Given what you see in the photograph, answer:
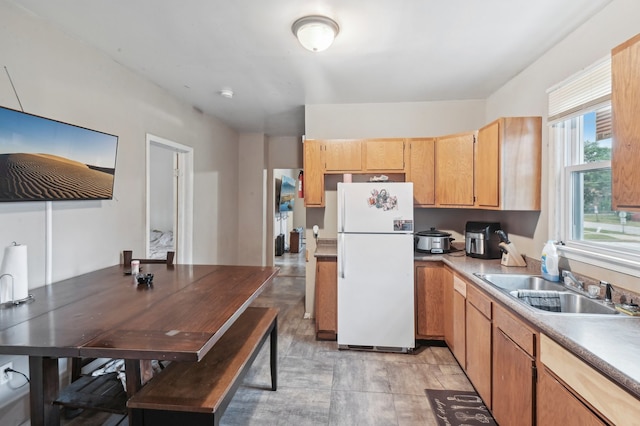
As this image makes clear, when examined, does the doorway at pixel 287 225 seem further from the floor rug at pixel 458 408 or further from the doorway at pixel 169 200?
the floor rug at pixel 458 408

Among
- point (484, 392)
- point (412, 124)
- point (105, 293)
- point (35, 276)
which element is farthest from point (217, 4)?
point (484, 392)

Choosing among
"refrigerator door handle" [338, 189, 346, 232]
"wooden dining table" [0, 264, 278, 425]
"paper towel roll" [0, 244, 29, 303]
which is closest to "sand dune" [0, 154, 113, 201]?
"paper towel roll" [0, 244, 29, 303]

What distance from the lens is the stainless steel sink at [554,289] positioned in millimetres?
1674

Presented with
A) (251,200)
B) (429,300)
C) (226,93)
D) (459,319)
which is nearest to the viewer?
(459,319)

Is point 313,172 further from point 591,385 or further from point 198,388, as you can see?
point 591,385

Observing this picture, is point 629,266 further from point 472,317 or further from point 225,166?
point 225,166

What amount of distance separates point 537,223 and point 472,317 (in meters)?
0.98

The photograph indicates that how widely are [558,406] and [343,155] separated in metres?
2.68

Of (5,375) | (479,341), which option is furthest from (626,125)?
(5,375)

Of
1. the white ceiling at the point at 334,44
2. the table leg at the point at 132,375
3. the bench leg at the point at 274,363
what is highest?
the white ceiling at the point at 334,44

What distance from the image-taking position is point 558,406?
1.29 m

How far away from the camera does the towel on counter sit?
191 cm

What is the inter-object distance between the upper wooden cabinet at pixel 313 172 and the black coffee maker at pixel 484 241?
1598 millimetres

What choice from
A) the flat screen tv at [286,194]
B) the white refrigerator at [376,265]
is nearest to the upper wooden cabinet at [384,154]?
the white refrigerator at [376,265]
